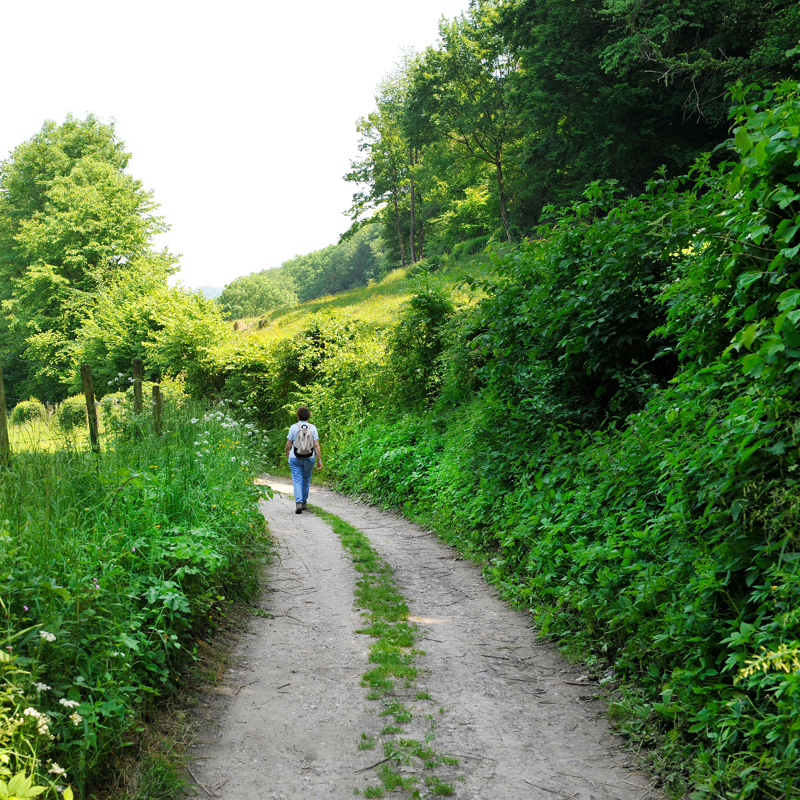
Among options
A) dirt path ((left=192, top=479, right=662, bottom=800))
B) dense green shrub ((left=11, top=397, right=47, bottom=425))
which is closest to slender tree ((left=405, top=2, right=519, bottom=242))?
dense green shrub ((left=11, top=397, right=47, bottom=425))

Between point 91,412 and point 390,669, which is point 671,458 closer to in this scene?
point 390,669

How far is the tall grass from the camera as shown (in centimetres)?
283

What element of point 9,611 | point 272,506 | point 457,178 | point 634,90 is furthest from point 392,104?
point 9,611

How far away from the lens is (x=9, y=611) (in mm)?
2975

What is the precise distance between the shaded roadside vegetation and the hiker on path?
2.15 m

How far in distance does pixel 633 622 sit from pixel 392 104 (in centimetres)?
4987

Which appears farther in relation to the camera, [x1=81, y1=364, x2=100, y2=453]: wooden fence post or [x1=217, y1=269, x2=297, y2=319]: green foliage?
[x1=217, y1=269, x2=297, y2=319]: green foliage

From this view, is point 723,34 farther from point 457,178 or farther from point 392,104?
point 392,104

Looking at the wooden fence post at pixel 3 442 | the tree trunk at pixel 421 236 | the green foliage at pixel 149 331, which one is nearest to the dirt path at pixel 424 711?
the wooden fence post at pixel 3 442

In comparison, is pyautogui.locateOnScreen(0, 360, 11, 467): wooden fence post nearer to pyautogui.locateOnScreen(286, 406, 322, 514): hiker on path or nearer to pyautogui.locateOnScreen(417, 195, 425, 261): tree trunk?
pyautogui.locateOnScreen(286, 406, 322, 514): hiker on path

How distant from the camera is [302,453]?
11023mm

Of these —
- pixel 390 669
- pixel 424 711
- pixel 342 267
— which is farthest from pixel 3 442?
pixel 342 267

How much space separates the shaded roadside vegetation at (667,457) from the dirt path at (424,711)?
342mm

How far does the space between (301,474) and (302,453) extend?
0.51m
